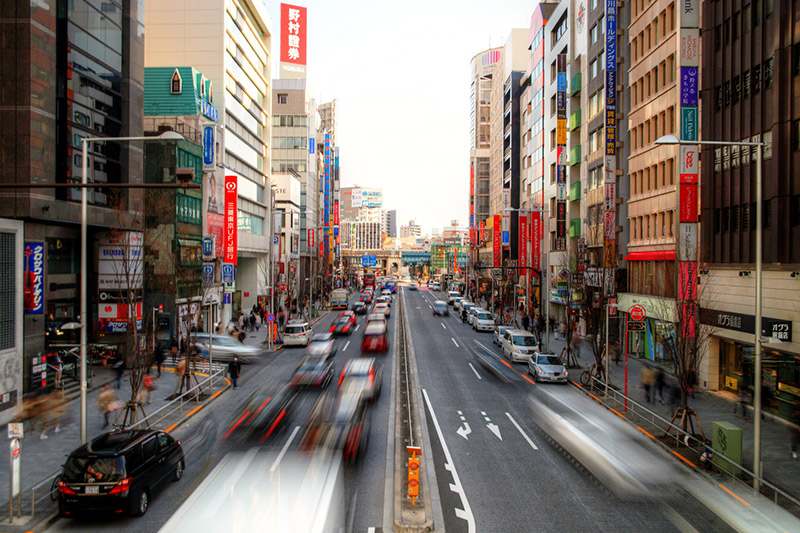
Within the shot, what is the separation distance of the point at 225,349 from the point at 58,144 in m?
14.9

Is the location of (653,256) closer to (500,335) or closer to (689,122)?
(689,122)

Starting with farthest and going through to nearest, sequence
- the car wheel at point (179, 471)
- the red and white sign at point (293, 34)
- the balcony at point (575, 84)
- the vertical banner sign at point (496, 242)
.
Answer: the red and white sign at point (293, 34) → the vertical banner sign at point (496, 242) → the balcony at point (575, 84) → the car wheel at point (179, 471)

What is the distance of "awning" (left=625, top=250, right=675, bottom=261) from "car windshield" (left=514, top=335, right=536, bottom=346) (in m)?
8.69

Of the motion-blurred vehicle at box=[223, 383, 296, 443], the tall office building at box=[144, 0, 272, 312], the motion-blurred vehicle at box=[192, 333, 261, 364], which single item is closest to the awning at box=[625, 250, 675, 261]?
the motion-blurred vehicle at box=[223, 383, 296, 443]

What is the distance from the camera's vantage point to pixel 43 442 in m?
17.6

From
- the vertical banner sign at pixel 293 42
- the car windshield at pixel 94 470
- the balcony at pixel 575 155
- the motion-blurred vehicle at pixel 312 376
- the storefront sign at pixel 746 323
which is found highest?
the vertical banner sign at pixel 293 42

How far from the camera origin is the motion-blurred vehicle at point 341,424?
1636cm

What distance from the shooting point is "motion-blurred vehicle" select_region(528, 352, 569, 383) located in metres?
27.5

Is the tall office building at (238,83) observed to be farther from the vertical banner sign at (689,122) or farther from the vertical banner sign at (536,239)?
the vertical banner sign at (689,122)

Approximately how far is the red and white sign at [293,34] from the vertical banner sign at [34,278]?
84045mm

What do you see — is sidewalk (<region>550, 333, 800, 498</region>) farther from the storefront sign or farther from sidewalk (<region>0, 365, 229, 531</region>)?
sidewalk (<region>0, 365, 229, 531</region>)

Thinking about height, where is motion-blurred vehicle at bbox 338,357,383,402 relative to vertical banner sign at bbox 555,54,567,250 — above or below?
below

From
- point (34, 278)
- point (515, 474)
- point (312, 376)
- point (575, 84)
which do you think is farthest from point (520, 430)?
point (575, 84)

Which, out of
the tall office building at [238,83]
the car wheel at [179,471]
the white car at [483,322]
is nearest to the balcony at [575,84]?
the white car at [483,322]
